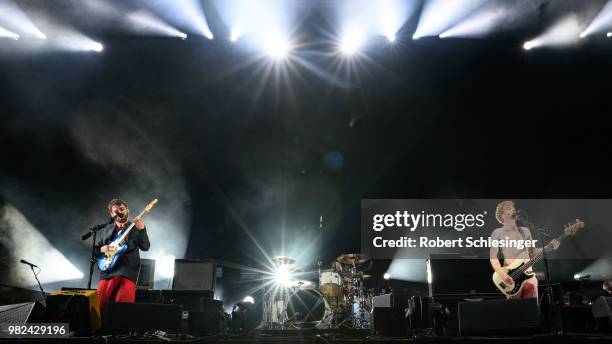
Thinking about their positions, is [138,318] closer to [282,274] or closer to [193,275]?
[193,275]

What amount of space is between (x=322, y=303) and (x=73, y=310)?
3.70 m

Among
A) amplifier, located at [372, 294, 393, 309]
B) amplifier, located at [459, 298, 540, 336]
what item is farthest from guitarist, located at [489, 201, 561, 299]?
amplifier, located at [459, 298, 540, 336]

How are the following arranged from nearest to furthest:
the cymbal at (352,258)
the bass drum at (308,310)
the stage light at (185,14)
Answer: the bass drum at (308,310)
the cymbal at (352,258)
the stage light at (185,14)

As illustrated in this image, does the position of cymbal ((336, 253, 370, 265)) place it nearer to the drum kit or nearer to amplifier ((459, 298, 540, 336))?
the drum kit

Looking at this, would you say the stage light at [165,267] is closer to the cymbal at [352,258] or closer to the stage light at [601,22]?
the cymbal at [352,258]

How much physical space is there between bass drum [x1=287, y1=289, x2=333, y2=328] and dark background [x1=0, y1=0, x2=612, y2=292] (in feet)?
6.32

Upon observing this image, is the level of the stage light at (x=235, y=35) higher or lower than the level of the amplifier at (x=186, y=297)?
higher

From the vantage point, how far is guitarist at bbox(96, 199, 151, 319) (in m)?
4.53

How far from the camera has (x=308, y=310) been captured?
658 cm

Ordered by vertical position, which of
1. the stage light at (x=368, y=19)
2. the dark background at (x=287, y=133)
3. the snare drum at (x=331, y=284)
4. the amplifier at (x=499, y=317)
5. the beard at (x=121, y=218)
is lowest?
the amplifier at (x=499, y=317)

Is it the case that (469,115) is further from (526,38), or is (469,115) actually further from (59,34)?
(59,34)

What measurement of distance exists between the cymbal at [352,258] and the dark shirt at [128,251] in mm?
3065

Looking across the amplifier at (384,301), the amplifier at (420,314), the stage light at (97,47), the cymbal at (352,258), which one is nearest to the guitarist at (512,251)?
the amplifier at (420,314)

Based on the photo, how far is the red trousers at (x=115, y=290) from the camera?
14.7 ft
